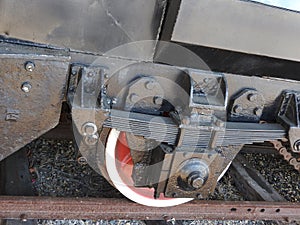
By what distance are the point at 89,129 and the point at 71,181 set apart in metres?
1.22

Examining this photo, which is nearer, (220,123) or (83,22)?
(83,22)

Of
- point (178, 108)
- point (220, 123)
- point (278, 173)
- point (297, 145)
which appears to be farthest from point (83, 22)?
point (278, 173)

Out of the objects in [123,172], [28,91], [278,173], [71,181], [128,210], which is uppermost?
Result: [28,91]

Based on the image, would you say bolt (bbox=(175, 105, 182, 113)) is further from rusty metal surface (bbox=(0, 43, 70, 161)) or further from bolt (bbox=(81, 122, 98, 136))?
rusty metal surface (bbox=(0, 43, 70, 161))

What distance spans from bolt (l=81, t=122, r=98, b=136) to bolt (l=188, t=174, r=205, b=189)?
0.60m

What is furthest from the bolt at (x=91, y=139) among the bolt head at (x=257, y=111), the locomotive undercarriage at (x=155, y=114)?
the bolt head at (x=257, y=111)

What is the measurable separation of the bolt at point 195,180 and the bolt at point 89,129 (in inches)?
23.5

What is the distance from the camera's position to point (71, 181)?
3432 millimetres

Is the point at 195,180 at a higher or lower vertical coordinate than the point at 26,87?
lower

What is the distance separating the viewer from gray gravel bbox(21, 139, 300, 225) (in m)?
3.31

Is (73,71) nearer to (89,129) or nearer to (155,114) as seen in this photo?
(89,129)

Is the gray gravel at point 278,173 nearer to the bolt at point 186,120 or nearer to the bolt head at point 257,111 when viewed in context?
the bolt head at point 257,111

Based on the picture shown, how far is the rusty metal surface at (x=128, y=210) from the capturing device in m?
2.70

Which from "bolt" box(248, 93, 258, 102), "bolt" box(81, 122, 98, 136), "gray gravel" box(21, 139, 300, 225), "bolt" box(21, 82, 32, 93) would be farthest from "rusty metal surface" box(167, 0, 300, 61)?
"gray gravel" box(21, 139, 300, 225)
